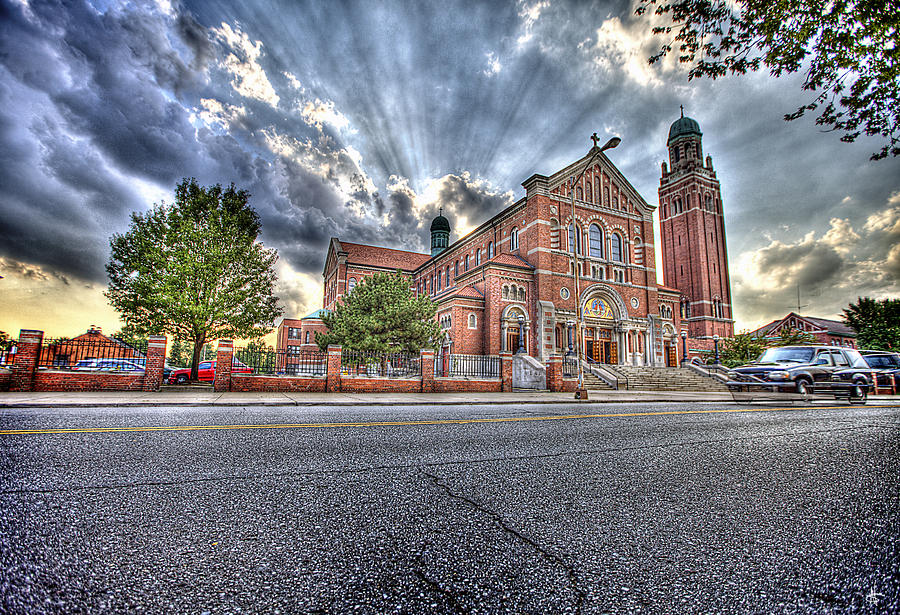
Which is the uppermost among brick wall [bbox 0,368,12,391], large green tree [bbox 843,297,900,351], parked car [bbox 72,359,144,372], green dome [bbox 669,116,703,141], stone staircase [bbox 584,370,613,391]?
green dome [bbox 669,116,703,141]

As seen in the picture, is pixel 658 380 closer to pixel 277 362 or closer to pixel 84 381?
pixel 277 362

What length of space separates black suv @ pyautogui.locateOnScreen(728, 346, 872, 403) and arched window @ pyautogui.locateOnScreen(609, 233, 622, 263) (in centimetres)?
2207

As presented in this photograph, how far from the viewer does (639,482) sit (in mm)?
3232

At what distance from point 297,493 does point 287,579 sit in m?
1.24

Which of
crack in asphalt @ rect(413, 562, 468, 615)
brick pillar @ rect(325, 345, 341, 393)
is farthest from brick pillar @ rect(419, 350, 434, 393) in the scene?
crack in asphalt @ rect(413, 562, 468, 615)

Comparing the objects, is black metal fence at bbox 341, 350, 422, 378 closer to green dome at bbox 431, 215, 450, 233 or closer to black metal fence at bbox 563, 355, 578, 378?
black metal fence at bbox 563, 355, 578, 378

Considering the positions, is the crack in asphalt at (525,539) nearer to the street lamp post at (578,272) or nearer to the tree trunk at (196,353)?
the street lamp post at (578,272)

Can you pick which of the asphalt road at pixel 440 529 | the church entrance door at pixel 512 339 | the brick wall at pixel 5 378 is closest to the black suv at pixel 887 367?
the church entrance door at pixel 512 339

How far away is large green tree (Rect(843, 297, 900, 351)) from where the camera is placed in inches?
1561

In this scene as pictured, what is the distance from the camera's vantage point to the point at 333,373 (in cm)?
1605

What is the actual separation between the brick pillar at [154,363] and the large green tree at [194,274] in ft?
18.7

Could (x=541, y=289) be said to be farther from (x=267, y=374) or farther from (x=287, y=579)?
(x=287, y=579)

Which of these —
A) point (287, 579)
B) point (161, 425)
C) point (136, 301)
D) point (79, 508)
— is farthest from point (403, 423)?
point (136, 301)

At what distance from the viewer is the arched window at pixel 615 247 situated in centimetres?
3562
